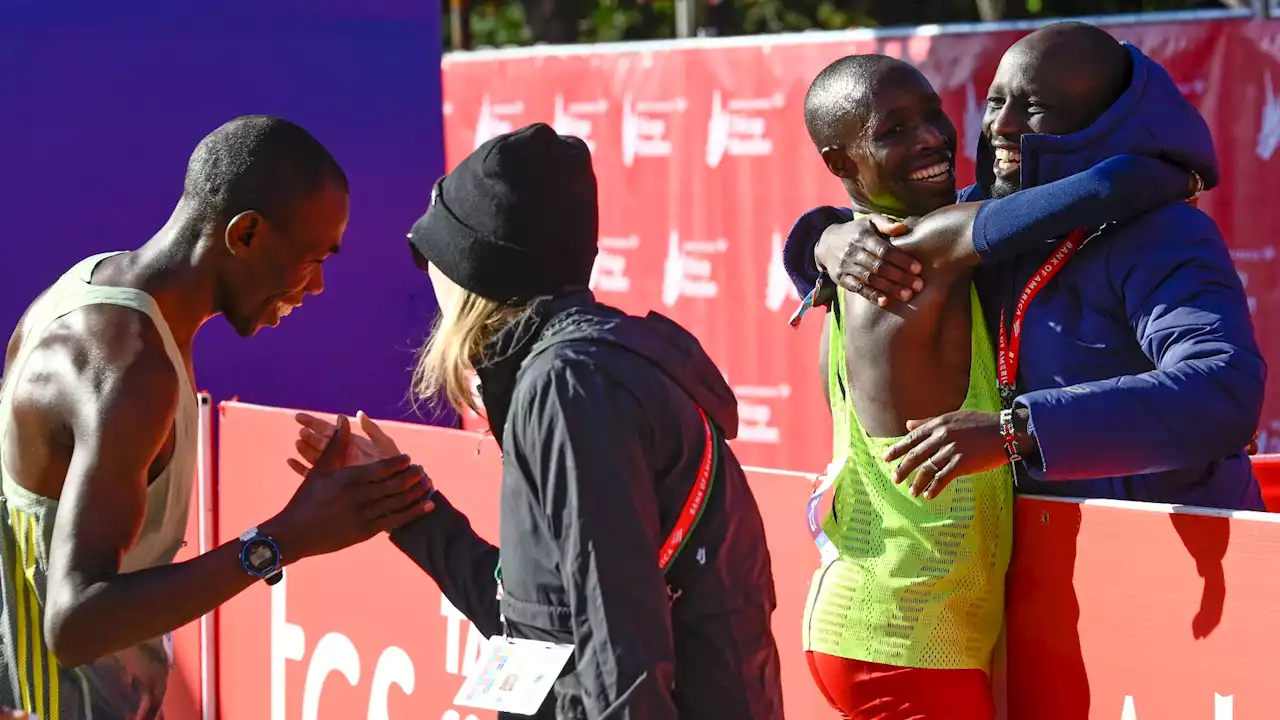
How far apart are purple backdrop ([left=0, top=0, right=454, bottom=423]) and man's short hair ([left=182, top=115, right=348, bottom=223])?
11.7 feet

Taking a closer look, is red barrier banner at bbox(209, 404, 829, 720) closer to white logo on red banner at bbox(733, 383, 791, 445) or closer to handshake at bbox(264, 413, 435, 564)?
handshake at bbox(264, 413, 435, 564)

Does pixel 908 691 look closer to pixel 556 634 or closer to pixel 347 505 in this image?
pixel 556 634

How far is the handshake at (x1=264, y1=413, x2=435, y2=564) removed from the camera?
2990mm

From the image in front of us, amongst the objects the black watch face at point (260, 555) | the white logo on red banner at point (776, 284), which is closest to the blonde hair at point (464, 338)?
the black watch face at point (260, 555)

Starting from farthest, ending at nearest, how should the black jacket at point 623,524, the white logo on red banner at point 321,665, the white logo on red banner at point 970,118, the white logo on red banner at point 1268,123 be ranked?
1. the white logo on red banner at point 970,118
2. the white logo on red banner at point 1268,123
3. the white logo on red banner at point 321,665
4. the black jacket at point 623,524

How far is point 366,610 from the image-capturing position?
4992mm

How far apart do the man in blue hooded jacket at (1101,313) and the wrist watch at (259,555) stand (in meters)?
1.14

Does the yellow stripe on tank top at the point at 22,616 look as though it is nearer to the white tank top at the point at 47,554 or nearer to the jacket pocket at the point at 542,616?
the white tank top at the point at 47,554

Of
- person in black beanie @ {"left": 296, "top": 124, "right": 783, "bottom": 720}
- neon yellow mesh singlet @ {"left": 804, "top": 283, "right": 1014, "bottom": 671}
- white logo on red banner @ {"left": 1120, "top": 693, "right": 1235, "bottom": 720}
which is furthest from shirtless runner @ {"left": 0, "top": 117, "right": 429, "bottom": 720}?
white logo on red banner @ {"left": 1120, "top": 693, "right": 1235, "bottom": 720}

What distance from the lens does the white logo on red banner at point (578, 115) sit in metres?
8.80

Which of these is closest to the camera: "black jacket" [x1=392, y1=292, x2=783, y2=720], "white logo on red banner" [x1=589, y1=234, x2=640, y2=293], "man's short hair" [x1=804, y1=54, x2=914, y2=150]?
"black jacket" [x1=392, y1=292, x2=783, y2=720]

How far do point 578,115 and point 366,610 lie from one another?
4.46 metres

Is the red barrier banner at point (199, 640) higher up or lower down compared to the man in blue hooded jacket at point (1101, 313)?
lower down

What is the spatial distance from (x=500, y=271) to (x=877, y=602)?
104cm
